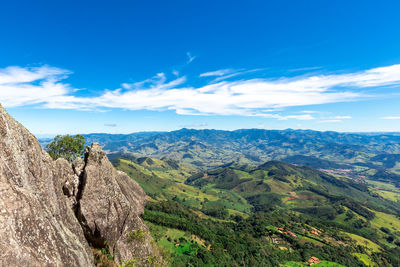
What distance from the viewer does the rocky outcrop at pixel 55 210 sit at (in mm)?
19109

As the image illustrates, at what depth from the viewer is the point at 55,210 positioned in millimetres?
27438

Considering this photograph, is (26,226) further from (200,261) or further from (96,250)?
(200,261)

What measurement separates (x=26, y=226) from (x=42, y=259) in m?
3.73

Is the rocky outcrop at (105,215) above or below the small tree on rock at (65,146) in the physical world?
below

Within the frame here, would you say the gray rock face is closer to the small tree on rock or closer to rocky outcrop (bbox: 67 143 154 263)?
rocky outcrop (bbox: 67 143 154 263)

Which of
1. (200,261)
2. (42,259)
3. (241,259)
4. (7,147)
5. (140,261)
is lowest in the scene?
(241,259)

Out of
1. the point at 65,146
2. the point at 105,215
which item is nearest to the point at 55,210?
the point at 105,215

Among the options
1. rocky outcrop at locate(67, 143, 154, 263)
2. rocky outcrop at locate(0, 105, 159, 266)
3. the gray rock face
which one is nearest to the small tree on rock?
rocky outcrop at locate(0, 105, 159, 266)

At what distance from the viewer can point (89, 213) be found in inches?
1471

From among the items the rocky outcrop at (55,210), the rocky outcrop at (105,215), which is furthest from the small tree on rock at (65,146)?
the rocky outcrop at (105,215)

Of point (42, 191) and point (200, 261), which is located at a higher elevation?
point (42, 191)

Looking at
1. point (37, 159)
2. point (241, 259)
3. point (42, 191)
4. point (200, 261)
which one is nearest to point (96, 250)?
point (42, 191)

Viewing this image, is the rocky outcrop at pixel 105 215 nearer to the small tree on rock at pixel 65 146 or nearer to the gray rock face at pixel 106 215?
the gray rock face at pixel 106 215

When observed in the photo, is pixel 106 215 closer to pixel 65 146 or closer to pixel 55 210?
pixel 55 210
